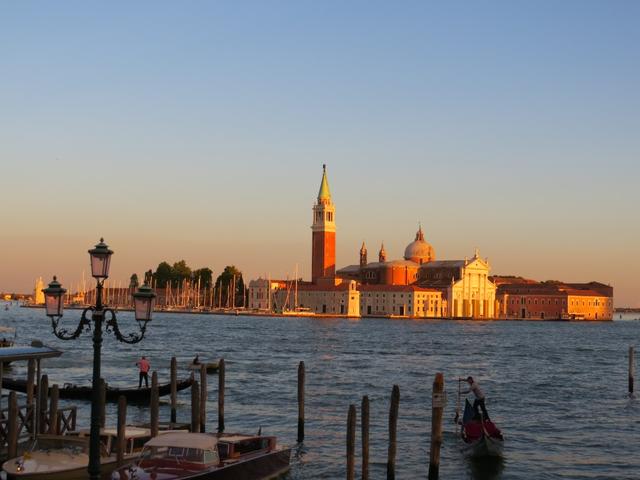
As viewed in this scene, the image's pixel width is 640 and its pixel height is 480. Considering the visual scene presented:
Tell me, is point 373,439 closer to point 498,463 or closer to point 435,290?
point 498,463

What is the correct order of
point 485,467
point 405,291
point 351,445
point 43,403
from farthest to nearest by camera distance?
point 405,291
point 485,467
point 43,403
point 351,445

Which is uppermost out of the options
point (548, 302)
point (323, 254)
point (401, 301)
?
point (323, 254)

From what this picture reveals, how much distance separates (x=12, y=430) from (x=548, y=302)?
12914cm

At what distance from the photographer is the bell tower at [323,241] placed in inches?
4988

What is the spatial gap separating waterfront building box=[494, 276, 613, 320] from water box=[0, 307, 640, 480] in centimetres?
8357

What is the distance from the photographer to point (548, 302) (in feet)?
450

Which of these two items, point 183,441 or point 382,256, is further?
point 382,256

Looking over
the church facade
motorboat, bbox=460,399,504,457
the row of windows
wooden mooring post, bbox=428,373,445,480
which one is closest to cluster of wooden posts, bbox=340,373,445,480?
wooden mooring post, bbox=428,373,445,480

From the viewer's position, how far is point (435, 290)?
127 m

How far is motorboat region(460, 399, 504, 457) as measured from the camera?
60.5 ft

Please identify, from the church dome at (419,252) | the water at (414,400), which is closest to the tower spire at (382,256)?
the church dome at (419,252)

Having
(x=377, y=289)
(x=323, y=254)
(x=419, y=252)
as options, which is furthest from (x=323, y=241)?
(x=419, y=252)

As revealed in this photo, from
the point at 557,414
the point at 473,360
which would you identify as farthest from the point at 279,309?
the point at 557,414

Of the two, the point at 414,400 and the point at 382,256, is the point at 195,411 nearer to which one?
the point at 414,400
